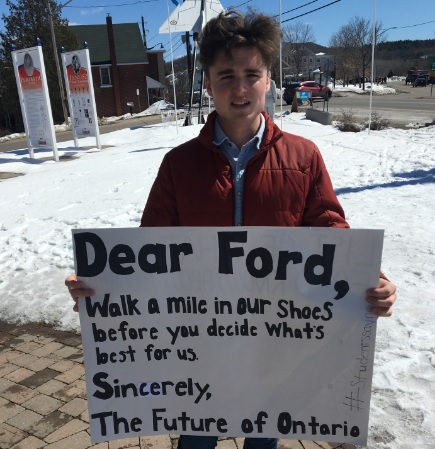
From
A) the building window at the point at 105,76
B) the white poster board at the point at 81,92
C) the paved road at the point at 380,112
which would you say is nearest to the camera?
the white poster board at the point at 81,92

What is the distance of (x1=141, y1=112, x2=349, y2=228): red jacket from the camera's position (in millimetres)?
1706

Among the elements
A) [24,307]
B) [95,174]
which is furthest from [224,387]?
[95,174]

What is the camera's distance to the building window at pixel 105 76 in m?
43.4

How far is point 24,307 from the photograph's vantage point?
4145 mm

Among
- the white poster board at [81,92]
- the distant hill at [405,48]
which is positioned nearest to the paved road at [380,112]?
the white poster board at [81,92]

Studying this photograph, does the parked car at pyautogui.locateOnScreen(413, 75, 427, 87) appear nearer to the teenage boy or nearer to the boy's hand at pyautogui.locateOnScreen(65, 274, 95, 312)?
the teenage boy

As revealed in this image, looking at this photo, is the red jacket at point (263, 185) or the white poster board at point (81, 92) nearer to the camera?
the red jacket at point (263, 185)

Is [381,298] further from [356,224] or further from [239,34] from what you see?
[356,224]

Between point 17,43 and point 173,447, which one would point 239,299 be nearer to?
point 173,447

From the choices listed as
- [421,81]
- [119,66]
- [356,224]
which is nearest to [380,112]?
[356,224]

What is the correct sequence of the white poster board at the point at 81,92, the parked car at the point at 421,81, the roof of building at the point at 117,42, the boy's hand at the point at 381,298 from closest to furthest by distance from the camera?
the boy's hand at the point at 381,298 → the white poster board at the point at 81,92 → the roof of building at the point at 117,42 → the parked car at the point at 421,81

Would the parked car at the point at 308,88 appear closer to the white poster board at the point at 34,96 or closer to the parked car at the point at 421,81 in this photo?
the white poster board at the point at 34,96

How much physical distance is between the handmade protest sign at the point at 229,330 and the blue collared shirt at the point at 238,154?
0.48 feet

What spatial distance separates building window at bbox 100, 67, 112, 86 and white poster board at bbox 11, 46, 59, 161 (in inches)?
1259
